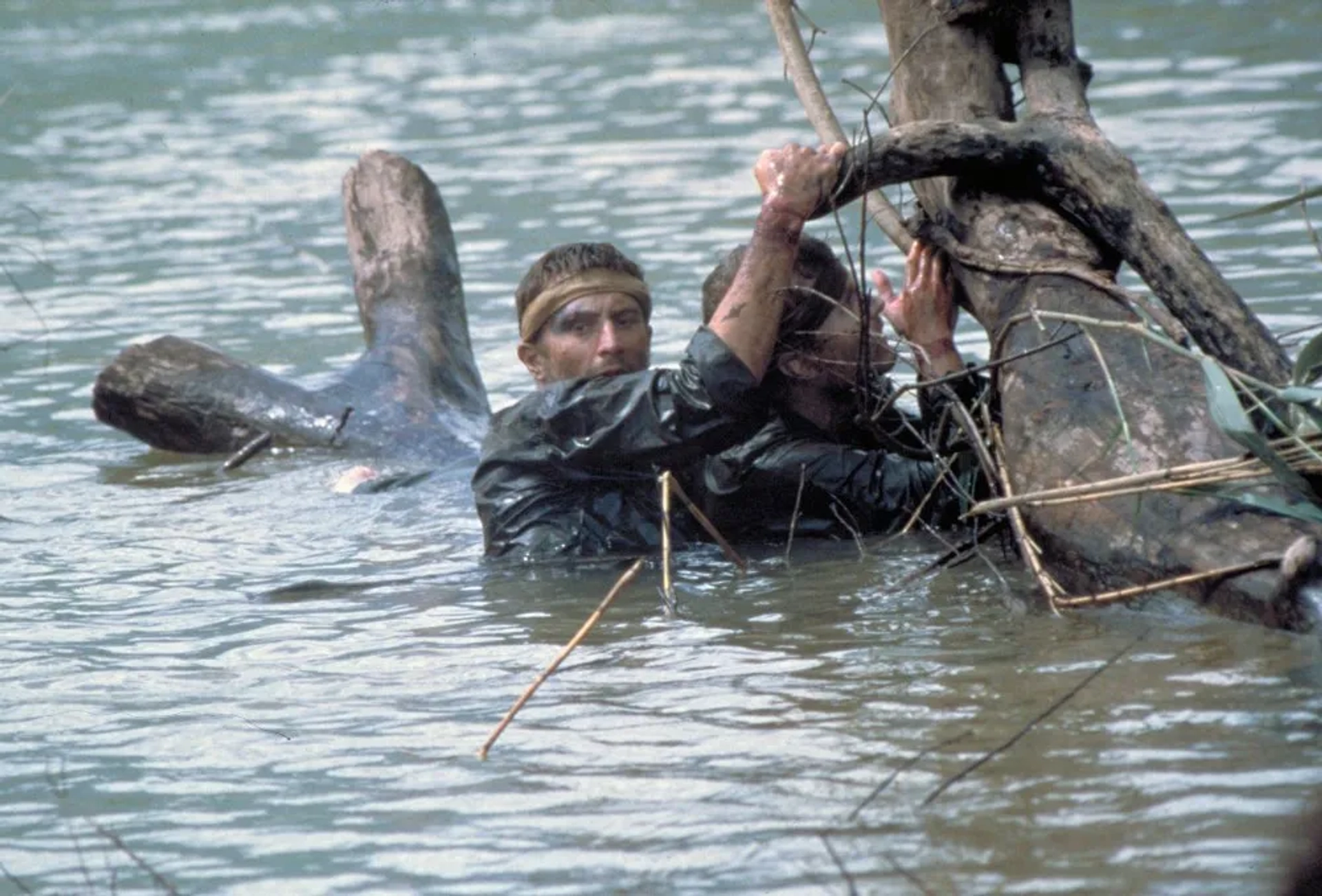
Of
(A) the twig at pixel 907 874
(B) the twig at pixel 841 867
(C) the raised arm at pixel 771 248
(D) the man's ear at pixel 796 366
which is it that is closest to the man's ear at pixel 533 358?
(D) the man's ear at pixel 796 366

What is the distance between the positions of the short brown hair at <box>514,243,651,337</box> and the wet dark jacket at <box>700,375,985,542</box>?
72 centimetres

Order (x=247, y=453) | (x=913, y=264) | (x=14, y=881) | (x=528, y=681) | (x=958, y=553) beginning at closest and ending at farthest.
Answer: (x=14, y=881), (x=528, y=681), (x=958, y=553), (x=913, y=264), (x=247, y=453)

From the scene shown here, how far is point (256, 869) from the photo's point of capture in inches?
155

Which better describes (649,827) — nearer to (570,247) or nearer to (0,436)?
(570,247)

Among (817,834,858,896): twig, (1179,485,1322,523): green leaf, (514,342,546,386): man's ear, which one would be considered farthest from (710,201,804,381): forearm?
(817,834,858,896): twig

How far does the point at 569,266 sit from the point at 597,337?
9.6 inches

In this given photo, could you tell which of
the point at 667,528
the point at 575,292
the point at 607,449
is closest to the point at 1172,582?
the point at 667,528

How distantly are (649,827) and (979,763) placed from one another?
0.67 m

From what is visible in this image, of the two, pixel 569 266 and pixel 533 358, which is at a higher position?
pixel 569 266

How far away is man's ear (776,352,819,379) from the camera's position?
6.22 meters

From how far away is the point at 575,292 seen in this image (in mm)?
6578

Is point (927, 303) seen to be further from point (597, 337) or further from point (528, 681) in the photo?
point (528, 681)

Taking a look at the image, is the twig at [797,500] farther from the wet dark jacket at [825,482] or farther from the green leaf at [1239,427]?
the green leaf at [1239,427]

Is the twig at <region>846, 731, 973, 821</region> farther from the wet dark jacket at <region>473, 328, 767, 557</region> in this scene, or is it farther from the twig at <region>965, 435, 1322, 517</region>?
the wet dark jacket at <region>473, 328, 767, 557</region>
